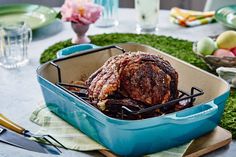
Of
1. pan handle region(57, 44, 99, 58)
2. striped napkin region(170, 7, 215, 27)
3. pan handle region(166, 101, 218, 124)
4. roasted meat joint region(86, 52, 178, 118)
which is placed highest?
roasted meat joint region(86, 52, 178, 118)

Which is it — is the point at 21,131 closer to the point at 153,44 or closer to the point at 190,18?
the point at 153,44

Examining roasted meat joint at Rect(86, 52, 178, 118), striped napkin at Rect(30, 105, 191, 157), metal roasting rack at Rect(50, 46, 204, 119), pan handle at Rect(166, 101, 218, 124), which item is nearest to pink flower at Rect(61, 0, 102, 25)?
metal roasting rack at Rect(50, 46, 204, 119)

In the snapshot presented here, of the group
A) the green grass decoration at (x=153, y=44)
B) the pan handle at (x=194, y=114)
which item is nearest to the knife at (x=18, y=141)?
the pan handle at (x=194, y=114)

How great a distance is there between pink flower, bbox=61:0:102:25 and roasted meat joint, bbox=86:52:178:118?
546 mm

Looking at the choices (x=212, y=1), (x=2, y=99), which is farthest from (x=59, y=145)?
(x=212, y=1)

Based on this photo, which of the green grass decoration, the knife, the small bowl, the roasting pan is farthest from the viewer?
the green grass decoration

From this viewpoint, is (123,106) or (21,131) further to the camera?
(21,131)

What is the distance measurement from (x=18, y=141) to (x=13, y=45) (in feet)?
1.85

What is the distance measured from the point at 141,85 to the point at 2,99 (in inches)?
18.0

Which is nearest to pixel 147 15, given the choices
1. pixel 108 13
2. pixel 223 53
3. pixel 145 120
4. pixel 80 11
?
pixel 108 13

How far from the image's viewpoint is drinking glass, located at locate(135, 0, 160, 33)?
1.80 meters

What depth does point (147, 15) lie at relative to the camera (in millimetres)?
1817

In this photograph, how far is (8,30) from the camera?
1602 millimetres

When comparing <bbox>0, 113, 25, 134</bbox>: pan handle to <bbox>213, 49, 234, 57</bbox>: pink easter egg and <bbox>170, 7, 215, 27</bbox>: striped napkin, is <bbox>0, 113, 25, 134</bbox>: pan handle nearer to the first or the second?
<bbox>213, 49, 234, 57</bbox>: pink easter egg
